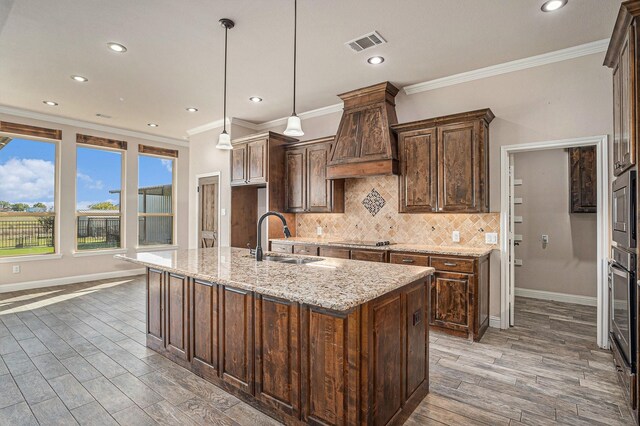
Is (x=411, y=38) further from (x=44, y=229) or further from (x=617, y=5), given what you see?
(x=44, y=229)

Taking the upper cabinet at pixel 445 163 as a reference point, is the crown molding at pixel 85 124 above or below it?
above

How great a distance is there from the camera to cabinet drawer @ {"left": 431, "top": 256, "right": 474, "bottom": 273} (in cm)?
344

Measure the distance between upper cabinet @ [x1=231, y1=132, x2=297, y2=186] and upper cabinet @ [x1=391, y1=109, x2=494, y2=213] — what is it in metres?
2.04

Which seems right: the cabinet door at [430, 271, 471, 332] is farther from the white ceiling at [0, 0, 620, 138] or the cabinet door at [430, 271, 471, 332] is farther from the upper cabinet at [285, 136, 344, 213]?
the white ceiling at [0, 0, 620, 138]

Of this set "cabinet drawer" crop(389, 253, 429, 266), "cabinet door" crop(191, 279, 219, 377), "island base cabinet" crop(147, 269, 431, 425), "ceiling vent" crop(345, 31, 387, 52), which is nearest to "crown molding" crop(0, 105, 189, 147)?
"island base cabinet" crop(147, 269, 431, 425)

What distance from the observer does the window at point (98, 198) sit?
20.9 feet

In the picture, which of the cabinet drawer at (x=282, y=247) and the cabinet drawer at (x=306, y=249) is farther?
the cabinet drawer at (x=282, y=247)

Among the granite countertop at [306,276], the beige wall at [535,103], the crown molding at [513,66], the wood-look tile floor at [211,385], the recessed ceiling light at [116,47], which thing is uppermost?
the recessed ceiling light at [116,47]

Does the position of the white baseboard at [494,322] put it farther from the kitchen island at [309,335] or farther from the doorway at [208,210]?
the doorway at [208,210]

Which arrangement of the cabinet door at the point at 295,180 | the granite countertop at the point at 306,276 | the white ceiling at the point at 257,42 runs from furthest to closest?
1. the cabinet door at the point at 295,180
2. the white ceiling at the point at 257,42
3. the granite countertop at the point at 306,276

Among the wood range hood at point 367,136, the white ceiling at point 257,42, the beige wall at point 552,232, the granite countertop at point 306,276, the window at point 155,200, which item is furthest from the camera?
the window at point 155,200

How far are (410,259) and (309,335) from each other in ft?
7.25

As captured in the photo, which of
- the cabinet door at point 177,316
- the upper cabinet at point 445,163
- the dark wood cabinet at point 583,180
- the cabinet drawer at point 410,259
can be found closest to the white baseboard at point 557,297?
the dark wood cabinet at point 583,180

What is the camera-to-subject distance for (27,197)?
5.71m
